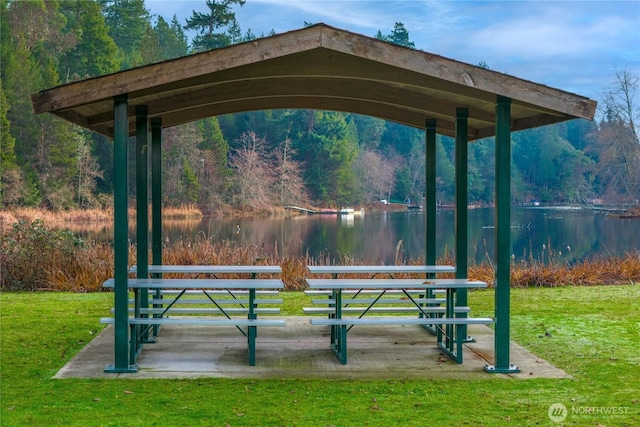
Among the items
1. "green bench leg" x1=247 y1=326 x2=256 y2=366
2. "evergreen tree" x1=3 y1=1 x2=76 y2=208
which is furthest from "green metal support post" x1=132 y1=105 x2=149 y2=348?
"evergreen tree" x1=3 y1=1 x2=76 y2=208

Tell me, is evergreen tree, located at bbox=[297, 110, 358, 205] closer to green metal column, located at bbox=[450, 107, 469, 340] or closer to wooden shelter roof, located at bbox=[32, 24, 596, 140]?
green metal column, located at bbox=[450, 107, 469, 340]

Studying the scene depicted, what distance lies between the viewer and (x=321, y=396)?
5316mm

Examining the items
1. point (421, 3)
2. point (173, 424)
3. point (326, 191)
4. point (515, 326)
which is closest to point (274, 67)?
point (173, 424)

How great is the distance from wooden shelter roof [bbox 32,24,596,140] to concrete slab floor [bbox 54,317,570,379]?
2.05m

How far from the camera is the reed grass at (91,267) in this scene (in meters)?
11.6

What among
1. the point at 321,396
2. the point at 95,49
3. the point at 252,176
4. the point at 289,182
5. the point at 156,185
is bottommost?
the point at 321,396

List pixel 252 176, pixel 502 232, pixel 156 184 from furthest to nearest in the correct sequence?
pixel 252 176 → pixel 156 184 → pixel 502 232

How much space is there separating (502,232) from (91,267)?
773cm

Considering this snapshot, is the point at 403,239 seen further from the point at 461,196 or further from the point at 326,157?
the point at 326,157

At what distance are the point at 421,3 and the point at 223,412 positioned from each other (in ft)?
238

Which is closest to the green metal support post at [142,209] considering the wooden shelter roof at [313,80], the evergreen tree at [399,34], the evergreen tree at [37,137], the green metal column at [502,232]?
the wooden shelter roof at [313,80]

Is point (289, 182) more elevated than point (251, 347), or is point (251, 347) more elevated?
point (289, 182)

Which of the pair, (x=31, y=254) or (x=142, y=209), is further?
(x=31, y=254)

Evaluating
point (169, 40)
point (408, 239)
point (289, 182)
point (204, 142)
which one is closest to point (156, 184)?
point (408, 239)
